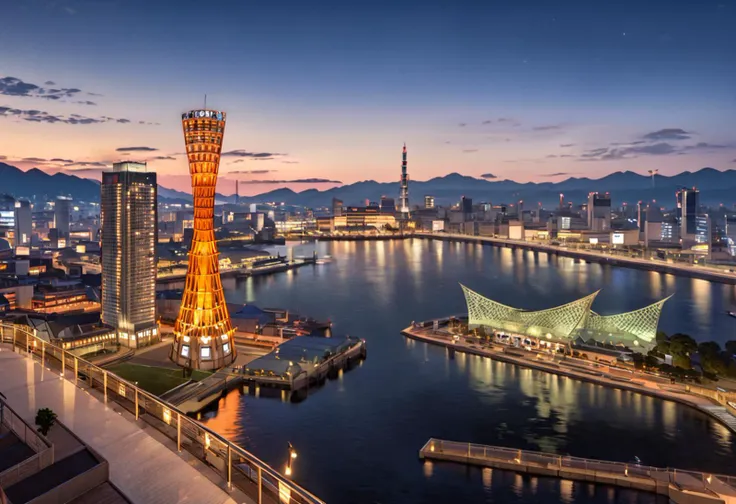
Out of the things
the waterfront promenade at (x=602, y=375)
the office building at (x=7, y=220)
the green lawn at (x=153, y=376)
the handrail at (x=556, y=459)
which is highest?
the office building at (x=7, y=220)

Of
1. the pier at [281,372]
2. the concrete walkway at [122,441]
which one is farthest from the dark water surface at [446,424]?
the concrete walkway at [122,441]

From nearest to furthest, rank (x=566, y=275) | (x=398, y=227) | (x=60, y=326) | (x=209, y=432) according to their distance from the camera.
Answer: (x=209, y=432) → (x=60, y=326) → (x=566, y=275) → (x=398, y=227)

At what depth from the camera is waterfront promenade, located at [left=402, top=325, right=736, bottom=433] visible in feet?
50.7

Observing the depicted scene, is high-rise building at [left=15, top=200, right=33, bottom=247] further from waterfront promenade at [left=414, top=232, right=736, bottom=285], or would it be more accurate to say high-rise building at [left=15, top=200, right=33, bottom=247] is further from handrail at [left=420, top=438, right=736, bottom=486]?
handrail at [left=420, top=438, right=736, bottom=486]

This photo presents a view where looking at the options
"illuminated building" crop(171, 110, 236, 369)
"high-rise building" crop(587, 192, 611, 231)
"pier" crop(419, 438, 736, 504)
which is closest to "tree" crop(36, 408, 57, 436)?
"pier" crop(419, 438, 736, 504)

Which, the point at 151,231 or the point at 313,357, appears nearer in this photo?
the point at 313,357

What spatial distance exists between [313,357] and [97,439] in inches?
617

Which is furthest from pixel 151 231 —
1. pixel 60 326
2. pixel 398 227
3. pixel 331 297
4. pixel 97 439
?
pixel 398 227

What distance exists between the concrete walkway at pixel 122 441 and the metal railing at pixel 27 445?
40cm

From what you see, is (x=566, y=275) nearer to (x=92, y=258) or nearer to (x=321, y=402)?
(x=321, y=402)

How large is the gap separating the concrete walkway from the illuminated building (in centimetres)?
1291

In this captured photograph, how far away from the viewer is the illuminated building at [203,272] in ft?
57.0

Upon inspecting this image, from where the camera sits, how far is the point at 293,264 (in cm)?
5181

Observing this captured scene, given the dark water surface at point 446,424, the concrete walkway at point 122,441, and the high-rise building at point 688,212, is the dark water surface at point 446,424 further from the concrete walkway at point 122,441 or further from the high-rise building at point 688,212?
the high-rise building at point 688,212
